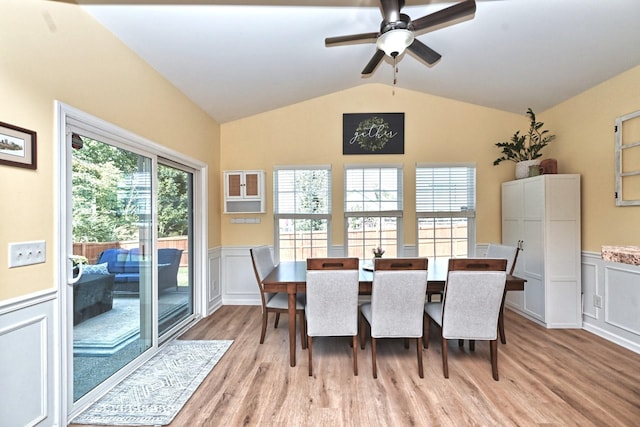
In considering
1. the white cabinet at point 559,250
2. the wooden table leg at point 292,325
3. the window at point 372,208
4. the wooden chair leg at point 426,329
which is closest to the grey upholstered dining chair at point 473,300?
the wooden chair leg at point 426,329

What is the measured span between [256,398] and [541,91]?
14.7 feet

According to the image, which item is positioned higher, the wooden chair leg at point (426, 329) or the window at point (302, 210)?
the window at point (302, 210)

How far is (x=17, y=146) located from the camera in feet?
4.97

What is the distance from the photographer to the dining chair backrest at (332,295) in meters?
2.27

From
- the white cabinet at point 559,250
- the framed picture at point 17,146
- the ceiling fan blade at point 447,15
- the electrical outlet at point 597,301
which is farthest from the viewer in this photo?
the white cabinet at point 559,250

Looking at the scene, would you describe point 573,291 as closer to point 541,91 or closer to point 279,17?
point 541,91

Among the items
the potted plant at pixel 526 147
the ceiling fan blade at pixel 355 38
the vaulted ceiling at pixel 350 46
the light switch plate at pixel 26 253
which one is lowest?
the light switch plate at pixel 26 253

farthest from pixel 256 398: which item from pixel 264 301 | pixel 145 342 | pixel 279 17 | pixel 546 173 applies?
pixel 546 173

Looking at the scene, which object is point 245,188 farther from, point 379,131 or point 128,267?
point 379,131

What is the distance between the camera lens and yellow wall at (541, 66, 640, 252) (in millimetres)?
2881

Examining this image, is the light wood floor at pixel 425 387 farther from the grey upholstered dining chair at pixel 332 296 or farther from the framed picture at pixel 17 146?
the framed picture at pixel 17 146

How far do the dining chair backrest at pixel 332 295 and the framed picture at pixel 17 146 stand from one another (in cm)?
179

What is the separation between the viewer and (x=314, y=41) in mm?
2771

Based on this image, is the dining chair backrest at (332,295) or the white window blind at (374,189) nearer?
the dining chair backrest at (332,295)
